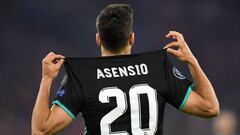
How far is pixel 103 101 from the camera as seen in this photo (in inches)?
114

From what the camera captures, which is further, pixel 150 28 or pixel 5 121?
pixel 150 28

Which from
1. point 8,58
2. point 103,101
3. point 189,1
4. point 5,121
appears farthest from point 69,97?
point 189,1

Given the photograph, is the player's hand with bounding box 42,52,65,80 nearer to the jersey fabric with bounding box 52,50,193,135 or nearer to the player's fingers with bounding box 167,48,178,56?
the jersey fabric with bounding box 52,50,193,135

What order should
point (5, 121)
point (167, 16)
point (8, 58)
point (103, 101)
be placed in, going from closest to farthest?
point (103, 101)
point (5, 121)
point (8, 58)
point (167, 16)

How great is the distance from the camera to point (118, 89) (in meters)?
2.94

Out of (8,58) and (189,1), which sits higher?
(189,1)

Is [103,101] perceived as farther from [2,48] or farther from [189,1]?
[189,1]

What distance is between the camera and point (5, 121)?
40.1 ft

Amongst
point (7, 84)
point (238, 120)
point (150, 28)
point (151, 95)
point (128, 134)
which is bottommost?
point (238, 120)

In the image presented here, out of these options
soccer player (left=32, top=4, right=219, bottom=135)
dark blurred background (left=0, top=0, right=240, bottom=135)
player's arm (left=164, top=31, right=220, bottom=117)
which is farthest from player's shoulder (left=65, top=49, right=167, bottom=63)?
dark blurred background (left=0, top=0, right=240, bottom=135)

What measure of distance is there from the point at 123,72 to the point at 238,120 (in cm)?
1013

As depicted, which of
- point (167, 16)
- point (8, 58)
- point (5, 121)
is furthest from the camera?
point (167, 16)

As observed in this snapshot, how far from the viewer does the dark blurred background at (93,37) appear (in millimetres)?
13000

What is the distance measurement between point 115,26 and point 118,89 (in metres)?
0.32
